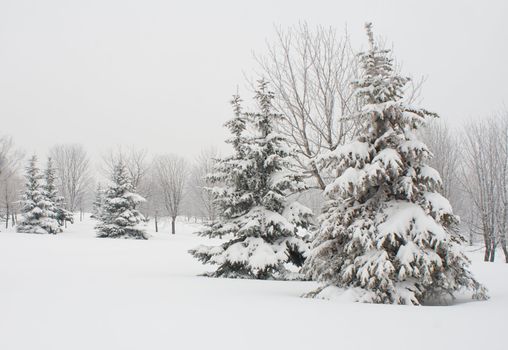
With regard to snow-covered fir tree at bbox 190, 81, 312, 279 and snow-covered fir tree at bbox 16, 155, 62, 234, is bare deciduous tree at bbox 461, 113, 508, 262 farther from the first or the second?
snow-covered fir tree at bbox 16, 155, 62, 234

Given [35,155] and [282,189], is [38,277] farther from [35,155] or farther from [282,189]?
[35,155]

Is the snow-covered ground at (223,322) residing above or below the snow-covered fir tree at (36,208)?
below

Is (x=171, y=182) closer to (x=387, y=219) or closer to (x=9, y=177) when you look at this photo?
(x=9, y=177)

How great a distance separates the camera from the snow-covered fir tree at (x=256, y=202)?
966 centimetres

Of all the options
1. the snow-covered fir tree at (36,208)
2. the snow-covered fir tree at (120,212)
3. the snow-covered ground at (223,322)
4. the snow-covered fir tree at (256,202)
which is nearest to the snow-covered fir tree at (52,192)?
the snow-covered fir tree at (36,208)

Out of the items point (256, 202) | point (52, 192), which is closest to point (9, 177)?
point (52, 192)

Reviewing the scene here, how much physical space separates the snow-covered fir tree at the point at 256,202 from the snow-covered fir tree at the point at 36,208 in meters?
25.2

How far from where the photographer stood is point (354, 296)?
5707 millimetres

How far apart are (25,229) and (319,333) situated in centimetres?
3254

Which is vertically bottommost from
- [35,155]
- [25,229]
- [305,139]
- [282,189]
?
[25,229]

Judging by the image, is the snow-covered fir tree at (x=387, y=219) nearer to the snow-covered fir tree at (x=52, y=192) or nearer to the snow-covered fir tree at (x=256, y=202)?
the snow-covered fir tree at (x=256, y=202)

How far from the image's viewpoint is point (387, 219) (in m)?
5.95

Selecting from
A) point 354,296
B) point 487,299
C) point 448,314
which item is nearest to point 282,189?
point 354,296

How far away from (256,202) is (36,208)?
2674cm
